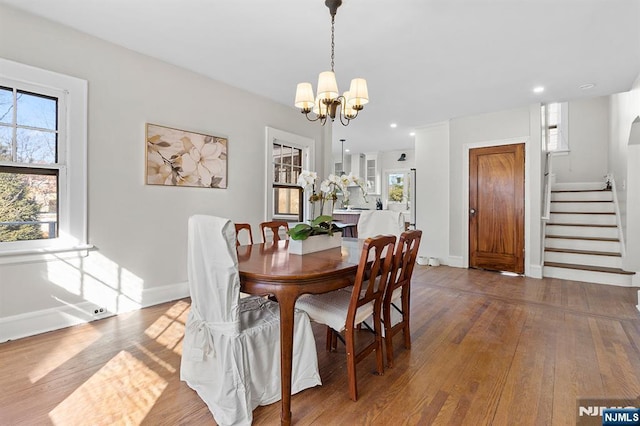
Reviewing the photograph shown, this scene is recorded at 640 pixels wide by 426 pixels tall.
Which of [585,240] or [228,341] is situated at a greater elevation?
[585,240]

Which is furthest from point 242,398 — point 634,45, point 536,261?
point 536,261

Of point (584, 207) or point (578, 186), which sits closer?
point (584, 207)

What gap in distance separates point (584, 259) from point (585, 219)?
93 centimetres

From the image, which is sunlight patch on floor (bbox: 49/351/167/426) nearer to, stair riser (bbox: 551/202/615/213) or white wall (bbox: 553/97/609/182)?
stair riser (bbox: 551/202/615/213)

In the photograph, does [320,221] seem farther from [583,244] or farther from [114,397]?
[583,244]

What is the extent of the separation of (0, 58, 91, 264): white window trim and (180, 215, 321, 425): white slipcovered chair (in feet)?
5.61

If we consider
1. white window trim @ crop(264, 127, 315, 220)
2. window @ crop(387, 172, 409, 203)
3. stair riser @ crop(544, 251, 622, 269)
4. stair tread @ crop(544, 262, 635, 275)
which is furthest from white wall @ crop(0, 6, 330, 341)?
window @ crop(387, 172, 409, 203)

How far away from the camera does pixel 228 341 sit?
1523mm

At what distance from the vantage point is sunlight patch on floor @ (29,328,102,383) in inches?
76.4

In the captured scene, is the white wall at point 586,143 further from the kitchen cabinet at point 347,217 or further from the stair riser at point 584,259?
the kitchen cabinet at point 347,217

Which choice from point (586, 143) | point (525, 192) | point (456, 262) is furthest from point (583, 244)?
point (586, 143)

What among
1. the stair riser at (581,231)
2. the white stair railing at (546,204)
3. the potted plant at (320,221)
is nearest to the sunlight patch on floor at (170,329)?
the potted plant at (320,221)

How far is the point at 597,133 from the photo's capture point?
6488mm

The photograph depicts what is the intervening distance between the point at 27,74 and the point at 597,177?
929cm
